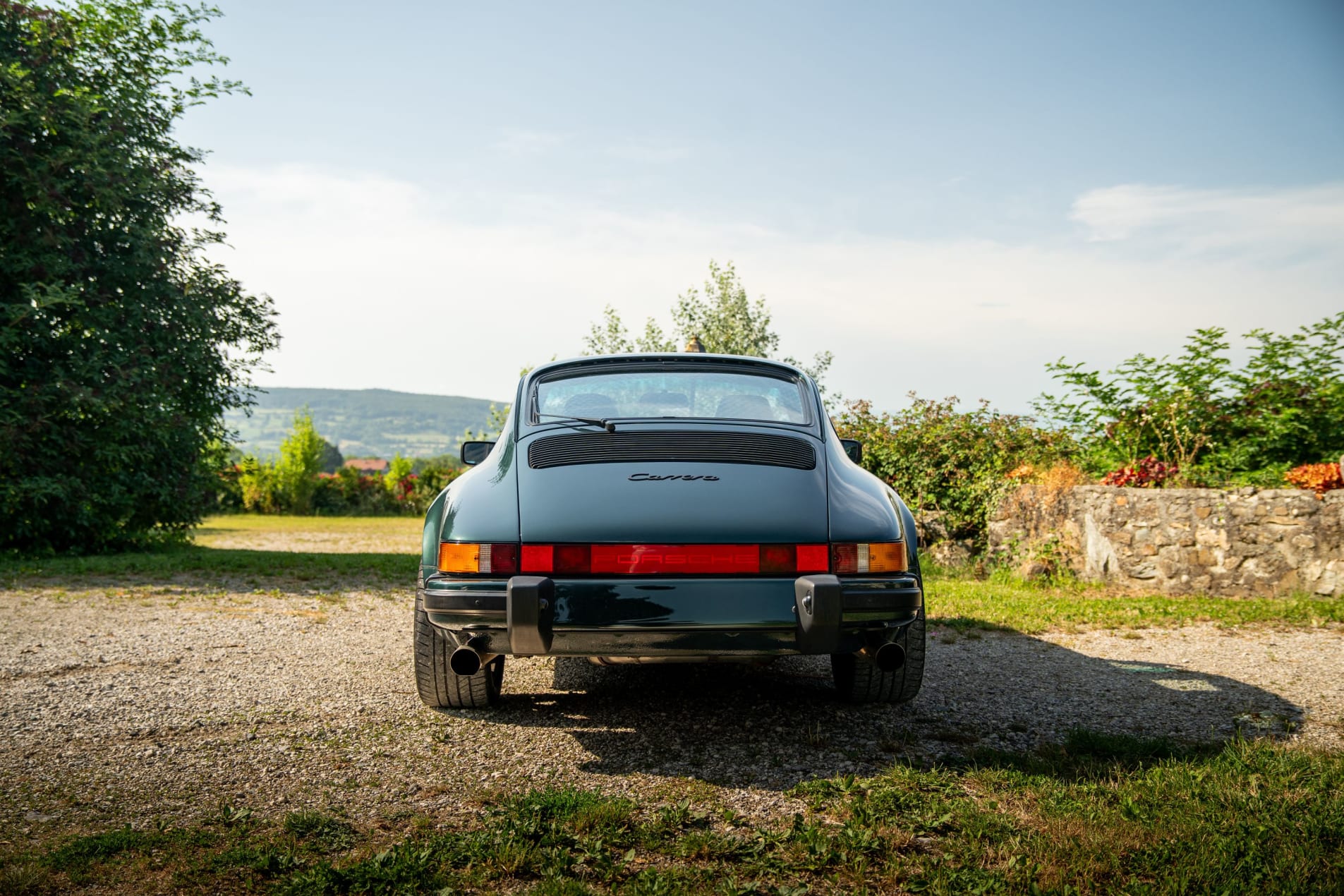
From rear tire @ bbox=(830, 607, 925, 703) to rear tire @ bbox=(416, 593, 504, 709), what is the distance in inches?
65.8

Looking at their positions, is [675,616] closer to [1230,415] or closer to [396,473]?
[1230,415]

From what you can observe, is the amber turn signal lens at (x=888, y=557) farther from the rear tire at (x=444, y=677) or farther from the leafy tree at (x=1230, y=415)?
the leafy tree at (x=1230, y=415)

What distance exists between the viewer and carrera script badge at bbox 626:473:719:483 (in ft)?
12.0

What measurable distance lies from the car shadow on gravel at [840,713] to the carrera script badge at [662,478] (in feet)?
3.68

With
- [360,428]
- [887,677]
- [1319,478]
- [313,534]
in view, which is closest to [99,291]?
[313,534]

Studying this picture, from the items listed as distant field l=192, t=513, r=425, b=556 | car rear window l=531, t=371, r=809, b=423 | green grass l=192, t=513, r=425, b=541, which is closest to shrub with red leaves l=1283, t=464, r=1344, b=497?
car rear window l=531, t=371, r=809, b=423

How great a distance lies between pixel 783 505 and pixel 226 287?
13.6 metres

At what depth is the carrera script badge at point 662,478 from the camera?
367 cm

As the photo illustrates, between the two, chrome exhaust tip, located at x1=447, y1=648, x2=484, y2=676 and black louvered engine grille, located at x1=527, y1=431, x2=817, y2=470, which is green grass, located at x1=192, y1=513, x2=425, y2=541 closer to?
black louvered engine grille, located at x1=527, y1=431, x2=817, y2=470

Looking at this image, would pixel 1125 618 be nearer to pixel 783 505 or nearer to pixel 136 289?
pixel 783 505

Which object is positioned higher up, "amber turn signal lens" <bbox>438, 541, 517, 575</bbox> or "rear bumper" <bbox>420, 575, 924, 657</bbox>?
"amber turn signal lens" <bbox>438, 541, 517, 575</bbox>

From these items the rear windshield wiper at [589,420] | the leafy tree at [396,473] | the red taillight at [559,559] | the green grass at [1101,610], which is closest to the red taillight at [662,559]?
the red taillight at [559,559]

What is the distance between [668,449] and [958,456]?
768cm

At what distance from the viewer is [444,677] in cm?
420
